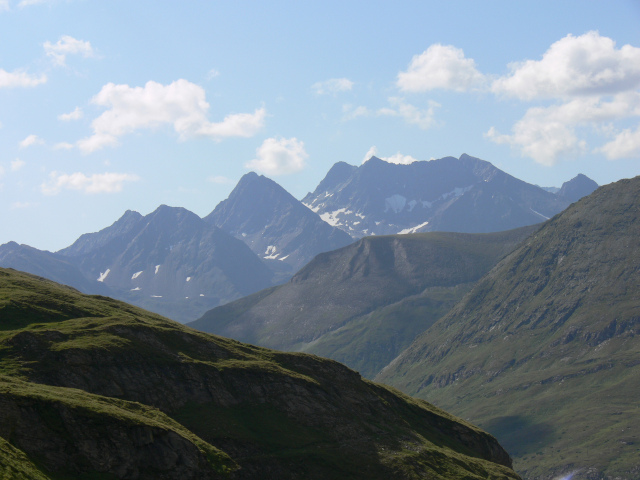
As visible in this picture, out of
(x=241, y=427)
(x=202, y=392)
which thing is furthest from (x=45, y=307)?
(x=241, y=427)

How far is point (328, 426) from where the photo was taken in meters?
140

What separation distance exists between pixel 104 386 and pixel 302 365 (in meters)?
51.1

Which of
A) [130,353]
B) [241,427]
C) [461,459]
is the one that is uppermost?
[130,353]

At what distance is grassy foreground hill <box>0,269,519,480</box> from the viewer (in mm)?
95062

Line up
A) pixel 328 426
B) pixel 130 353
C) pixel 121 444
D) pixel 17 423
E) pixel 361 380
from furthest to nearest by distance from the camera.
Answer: pixel 361 380
pixel 328 426
pixel 130 353
pixel 121 444
pixel 17 423

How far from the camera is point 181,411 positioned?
126 metres

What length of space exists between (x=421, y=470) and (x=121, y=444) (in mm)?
60631

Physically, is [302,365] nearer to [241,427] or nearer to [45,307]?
[241,427]

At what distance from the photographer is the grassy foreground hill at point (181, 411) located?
95.1 metres

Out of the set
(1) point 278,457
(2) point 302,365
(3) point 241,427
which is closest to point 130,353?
(3) point 241,427

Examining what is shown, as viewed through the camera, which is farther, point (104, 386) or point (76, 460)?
point (104, 386)

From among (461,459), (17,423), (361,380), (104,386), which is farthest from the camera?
(361,380)

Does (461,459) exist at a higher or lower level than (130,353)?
lower

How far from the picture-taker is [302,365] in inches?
A: 6334
